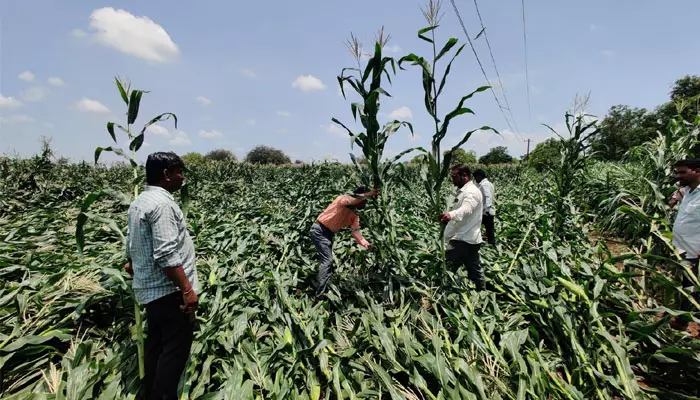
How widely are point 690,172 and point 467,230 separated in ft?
5.78

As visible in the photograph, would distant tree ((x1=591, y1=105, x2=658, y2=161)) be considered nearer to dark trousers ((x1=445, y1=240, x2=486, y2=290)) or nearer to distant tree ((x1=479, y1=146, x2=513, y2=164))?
distant tree ((x1=479, y1=146, x2=513, y2=164))

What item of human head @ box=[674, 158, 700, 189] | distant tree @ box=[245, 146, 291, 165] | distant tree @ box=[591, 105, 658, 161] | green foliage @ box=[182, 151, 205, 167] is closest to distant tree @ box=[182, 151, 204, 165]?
green foliage @ box=[182, 151, 205, 167]

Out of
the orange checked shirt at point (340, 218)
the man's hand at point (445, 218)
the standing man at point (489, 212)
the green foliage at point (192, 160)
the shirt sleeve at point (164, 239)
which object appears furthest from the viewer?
the green foliage at point (192, 160)

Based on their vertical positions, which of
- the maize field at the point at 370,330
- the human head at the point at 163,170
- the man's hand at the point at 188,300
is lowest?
the maize field at the point at 370,330

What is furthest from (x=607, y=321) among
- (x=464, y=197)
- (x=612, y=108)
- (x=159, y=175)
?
(x=612, y=108)

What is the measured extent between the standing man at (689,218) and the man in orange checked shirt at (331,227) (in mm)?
2625

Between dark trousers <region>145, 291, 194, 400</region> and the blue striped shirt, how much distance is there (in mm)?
83

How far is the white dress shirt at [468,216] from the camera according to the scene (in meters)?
2.82

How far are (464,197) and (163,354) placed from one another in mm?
2651

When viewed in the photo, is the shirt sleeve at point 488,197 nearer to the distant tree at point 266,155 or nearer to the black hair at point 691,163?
the black hair at point 691,163

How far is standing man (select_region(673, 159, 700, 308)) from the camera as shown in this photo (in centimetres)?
233

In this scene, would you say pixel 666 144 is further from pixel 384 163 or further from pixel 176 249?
pixel 176 249

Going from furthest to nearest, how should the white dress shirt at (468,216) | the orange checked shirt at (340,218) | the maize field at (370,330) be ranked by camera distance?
the orange checked shirt at (340,218) < the white dress shirt at (468,216) < the maize field at (370,330)

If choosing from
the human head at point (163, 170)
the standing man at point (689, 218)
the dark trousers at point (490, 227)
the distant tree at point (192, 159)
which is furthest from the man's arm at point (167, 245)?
the distant tree at point (192, 159)
